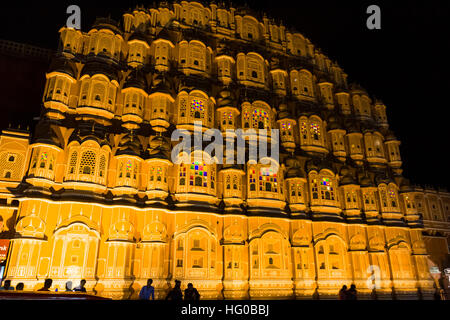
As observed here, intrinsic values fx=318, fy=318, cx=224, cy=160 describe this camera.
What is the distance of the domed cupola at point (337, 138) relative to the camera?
96.5ft

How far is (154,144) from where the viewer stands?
21.8 meters

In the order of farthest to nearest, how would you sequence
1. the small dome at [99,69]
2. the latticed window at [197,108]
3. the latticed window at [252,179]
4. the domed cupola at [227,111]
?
the domed cupola at [227,111], the latticed window at [197,108], the latticed window at [252,179], the small dome at [99,69]

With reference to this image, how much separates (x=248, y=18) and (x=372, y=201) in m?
21.0

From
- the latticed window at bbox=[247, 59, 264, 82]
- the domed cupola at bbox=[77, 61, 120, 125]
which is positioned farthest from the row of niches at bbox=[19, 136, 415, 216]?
the latticed window at bbox=[247, 59, 264, 82]

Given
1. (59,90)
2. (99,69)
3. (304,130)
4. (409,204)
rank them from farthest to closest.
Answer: (409,204)
(304,130)
(99,69)
(59,90)

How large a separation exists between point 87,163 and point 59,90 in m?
5.70

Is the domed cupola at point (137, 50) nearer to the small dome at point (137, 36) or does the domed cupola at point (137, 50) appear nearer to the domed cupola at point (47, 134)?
the small dome at point (137, 36)

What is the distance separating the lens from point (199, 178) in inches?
Answer: 860

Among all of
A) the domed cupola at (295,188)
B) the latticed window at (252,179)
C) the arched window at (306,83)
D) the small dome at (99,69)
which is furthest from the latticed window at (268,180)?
the small dome at (99,69)

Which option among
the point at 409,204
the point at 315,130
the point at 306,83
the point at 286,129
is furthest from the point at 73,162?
the point at 409,204

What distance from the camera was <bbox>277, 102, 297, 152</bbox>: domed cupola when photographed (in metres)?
26.9

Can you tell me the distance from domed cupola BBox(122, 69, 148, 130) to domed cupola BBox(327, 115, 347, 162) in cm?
1710

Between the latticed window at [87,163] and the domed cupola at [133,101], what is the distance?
11.5 feet

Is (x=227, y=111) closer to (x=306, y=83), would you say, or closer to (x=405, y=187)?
(x=306, y=83)
